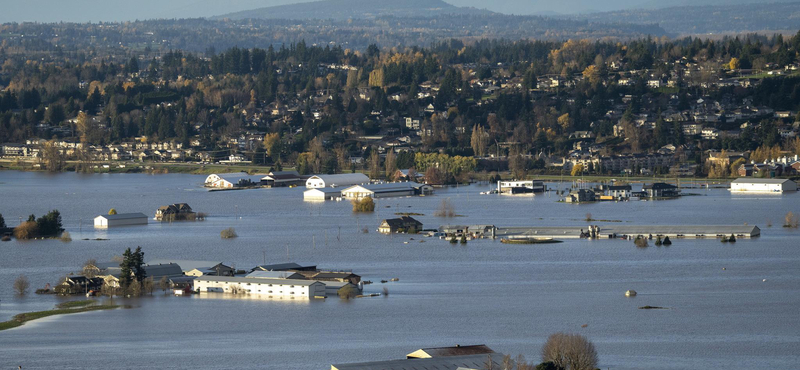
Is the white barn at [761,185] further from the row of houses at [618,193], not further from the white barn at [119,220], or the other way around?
the white barn at [119,220]

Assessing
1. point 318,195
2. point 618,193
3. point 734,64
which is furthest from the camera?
point 734,64

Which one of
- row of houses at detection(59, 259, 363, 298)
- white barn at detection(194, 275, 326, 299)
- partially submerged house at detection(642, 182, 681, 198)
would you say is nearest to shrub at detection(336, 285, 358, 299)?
row of houses at detection(59, 259, 363, 298)

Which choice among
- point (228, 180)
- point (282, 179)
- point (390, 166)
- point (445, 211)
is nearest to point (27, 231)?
point (445, 211)

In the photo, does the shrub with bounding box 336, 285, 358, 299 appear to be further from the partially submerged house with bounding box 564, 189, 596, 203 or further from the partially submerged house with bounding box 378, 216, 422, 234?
the partially submerged house with bounding box 564, 189, 596, 203

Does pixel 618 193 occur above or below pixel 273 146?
below

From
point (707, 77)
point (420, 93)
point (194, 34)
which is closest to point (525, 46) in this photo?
point (420, 93)

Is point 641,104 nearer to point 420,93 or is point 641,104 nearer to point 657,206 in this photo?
point 420,93

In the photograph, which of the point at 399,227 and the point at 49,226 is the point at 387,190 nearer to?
the point at 399,227

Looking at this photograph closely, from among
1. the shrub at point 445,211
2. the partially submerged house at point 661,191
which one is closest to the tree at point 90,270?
the shrub at point 445,211
